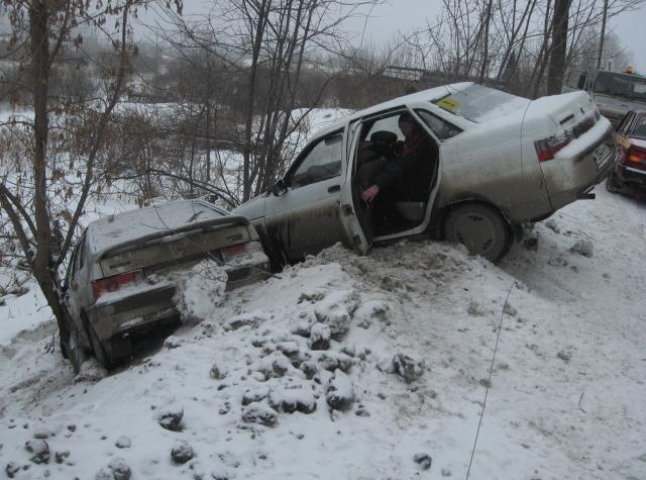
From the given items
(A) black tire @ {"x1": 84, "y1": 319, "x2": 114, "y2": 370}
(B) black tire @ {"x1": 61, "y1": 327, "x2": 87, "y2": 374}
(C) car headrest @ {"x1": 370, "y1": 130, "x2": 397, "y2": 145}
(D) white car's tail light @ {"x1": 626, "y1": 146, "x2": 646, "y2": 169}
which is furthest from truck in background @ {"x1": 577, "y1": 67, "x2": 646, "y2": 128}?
(A) black tire @ {"x1": 84, "y1": 319, "x2": 114, "y2": 370}

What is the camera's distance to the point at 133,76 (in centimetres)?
733

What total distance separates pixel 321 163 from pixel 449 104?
1496mm

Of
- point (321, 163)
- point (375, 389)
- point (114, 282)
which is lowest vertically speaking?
point (375, 389)

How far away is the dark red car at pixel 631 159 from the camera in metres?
9.54

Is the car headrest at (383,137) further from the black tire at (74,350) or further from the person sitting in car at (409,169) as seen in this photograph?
the black tire at (74,350)

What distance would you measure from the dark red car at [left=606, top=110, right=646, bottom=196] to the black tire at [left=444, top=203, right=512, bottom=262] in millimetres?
4791

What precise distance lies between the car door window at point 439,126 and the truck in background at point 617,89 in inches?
393

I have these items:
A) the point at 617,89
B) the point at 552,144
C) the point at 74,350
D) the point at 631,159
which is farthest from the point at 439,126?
the point at 617,89

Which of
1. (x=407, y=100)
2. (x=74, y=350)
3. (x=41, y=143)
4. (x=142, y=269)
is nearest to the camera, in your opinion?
(x=142, y=269)

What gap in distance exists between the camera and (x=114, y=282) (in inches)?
200

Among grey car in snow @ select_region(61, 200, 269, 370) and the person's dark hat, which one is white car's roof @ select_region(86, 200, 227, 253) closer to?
grey car in snow @ select_region(61, 200, 269, 370)

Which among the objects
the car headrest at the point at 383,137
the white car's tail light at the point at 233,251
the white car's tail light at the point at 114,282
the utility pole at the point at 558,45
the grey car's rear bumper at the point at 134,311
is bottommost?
the grey car's rear bumper at the point at 134,311

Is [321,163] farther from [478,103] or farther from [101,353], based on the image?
[101,353]

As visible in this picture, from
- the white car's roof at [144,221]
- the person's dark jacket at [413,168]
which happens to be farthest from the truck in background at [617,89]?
the white car's roof at [144,221]
